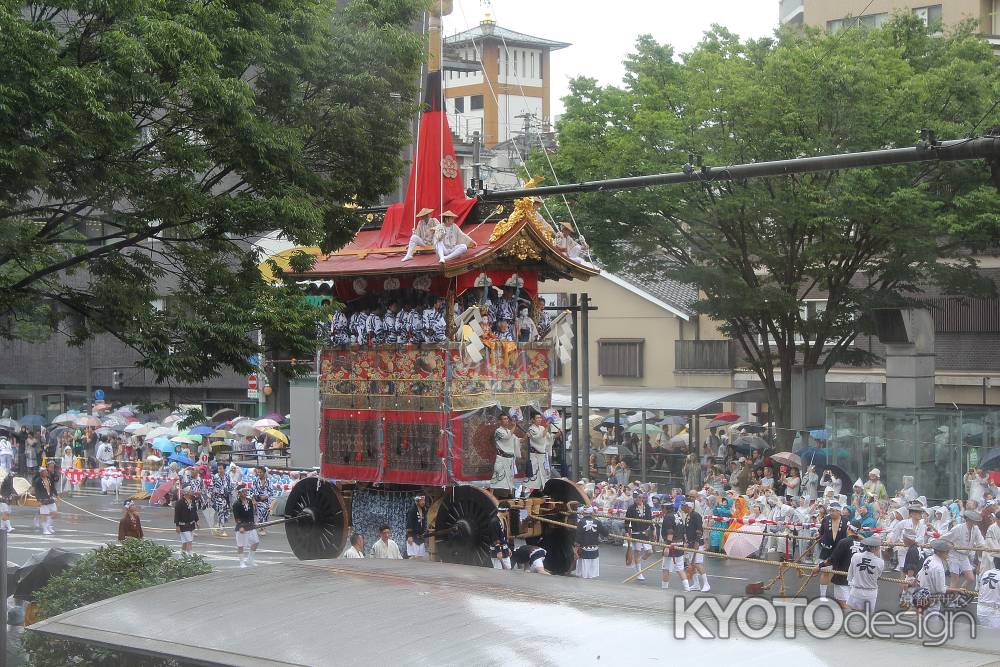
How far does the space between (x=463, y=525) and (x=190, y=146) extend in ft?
21.5

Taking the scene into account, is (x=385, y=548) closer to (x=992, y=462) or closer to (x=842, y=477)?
(x=842, y=477)

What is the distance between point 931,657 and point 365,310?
13162mm

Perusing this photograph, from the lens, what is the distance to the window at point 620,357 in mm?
43156

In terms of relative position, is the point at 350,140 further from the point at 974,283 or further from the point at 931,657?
the point at 974,283

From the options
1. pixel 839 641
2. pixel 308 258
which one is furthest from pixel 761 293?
pixel 839 641

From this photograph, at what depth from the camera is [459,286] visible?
1662 cm

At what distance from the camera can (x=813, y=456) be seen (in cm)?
2666

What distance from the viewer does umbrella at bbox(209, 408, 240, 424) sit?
142 feet

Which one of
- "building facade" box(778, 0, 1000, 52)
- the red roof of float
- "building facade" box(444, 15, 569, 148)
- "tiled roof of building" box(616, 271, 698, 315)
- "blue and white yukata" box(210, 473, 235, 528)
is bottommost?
"blue and white yukata" box(210, 473, 235, 528)

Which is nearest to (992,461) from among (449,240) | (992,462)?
(992,462)

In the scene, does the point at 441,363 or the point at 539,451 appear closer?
the point at 441,363

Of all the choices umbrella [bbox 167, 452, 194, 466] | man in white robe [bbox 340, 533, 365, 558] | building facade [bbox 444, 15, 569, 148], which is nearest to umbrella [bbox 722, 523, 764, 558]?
man in white robe [bbox 340, 533, 365, 558]

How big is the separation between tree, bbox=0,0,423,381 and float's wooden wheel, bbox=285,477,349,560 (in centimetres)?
382

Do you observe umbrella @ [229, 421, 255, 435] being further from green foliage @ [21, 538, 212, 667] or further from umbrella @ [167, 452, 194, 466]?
green foliage @ [21, 538, 212, 667]
